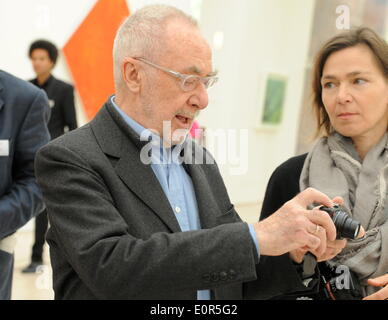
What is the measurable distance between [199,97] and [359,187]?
0.83 metres

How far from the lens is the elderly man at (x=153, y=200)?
136 cm

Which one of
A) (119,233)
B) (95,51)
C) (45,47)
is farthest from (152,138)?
(95,51)

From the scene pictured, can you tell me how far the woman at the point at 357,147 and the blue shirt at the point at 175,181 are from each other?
0.64 metres

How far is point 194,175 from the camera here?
182 cm

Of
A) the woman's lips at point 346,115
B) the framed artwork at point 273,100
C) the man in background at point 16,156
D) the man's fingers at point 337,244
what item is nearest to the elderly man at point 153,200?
the man's fingers at point 337,244

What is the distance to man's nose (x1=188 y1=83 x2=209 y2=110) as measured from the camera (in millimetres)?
1712

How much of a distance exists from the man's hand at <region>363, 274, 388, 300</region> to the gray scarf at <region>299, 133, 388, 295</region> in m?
0.13

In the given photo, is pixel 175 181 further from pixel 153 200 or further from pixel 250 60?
pixel 250 60

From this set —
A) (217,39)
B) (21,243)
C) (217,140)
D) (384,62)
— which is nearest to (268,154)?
(217,140)

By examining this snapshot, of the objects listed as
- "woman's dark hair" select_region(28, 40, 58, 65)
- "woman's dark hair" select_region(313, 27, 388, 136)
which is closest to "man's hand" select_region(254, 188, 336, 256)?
"woman's dark hair" select_region(313, 27, 388, 136)

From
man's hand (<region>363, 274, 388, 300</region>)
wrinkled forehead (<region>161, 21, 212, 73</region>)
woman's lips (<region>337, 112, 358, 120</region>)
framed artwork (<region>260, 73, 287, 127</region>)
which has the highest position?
wrinkled forehead (<region>161, 21, 212, 73</region>)

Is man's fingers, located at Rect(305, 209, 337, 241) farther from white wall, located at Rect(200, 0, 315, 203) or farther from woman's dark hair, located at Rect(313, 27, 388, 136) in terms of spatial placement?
white wall, located at Rect(200, 0, 315, 203)

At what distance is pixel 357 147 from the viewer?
2.26 m

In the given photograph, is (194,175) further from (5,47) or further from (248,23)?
(248,23)
